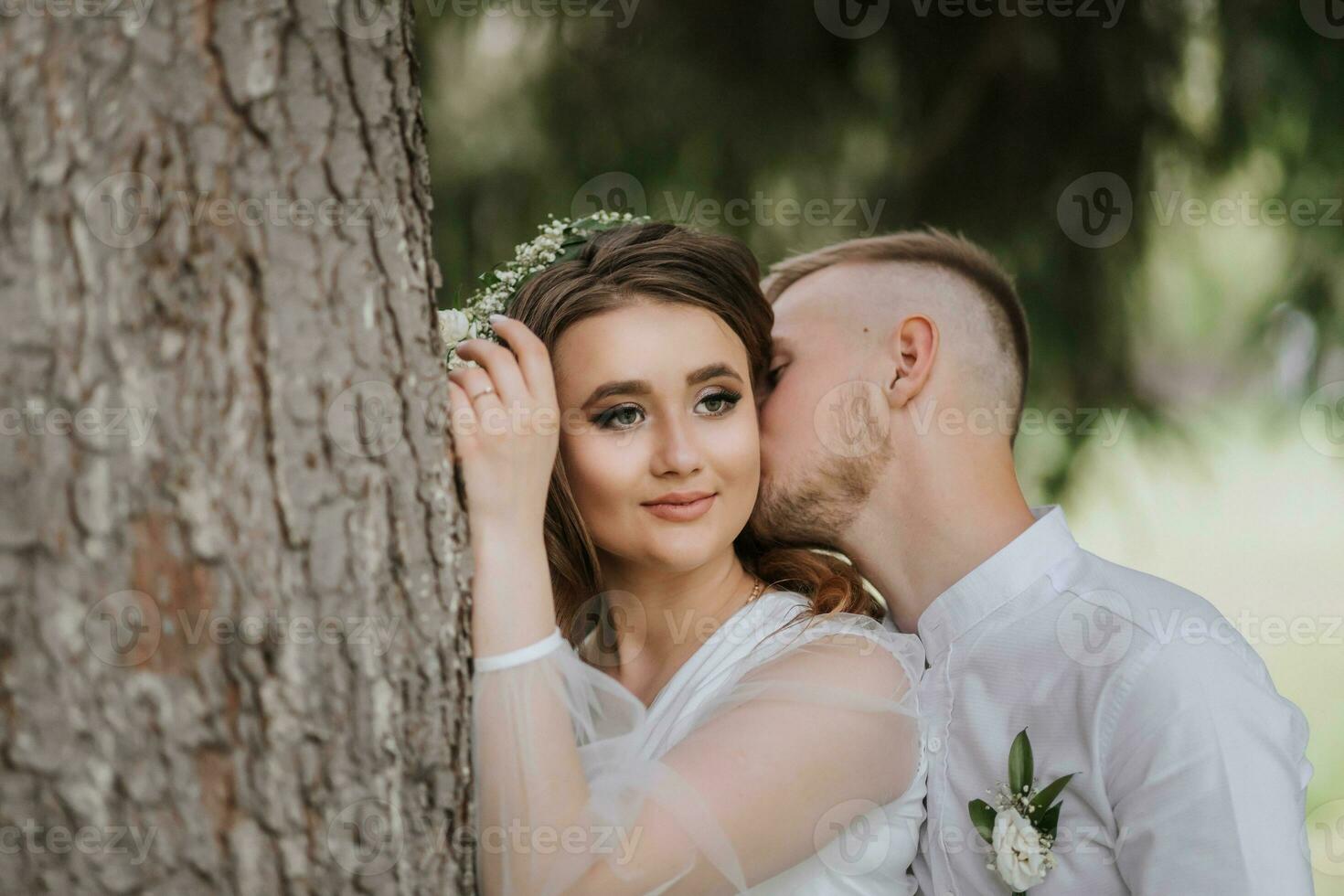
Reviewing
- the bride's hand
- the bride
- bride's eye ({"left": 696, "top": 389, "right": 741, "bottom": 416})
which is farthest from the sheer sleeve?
bride's eye ({"left": 696, "top": 389, "right": 741, "bottom": 416})

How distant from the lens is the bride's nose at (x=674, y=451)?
2252 millimetres

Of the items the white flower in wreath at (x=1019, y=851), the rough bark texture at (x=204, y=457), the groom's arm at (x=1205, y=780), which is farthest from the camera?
the white flower in wreath at (x=1019, y=851)

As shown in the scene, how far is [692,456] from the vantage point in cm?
227

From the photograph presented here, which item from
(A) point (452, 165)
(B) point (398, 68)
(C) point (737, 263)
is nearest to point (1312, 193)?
(C) point (737, 263)

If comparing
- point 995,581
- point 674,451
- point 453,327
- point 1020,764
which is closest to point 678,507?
point 674,451

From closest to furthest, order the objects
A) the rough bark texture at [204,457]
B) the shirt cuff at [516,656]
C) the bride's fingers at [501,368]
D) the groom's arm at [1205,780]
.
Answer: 1. the rough bark texture at [204,457]
2. the shirt cuff at [516,656]
3. the bride's fingers at [501,368]
4. the groom's arm at [1205,780]

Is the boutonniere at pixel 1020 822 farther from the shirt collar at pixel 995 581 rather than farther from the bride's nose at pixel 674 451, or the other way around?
the bride's nose at pixel 674 451

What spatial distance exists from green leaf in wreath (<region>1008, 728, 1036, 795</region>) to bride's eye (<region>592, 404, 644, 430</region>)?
981 millimetres

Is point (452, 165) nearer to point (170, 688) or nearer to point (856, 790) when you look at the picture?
point (856, 790)

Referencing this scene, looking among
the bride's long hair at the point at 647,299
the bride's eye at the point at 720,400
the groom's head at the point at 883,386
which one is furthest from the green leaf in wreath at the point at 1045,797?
the bride's eye at the point at 720,400

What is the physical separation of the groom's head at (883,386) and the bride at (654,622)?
125 millimetres

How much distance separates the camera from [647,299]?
237 centimetres

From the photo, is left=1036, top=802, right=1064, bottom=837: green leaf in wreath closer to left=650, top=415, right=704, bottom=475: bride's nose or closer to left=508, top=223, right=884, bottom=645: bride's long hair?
left=508, top=223, right=884, bottom=645: bride's long hair

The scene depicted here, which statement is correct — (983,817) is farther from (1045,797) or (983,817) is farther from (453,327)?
(453,327)
